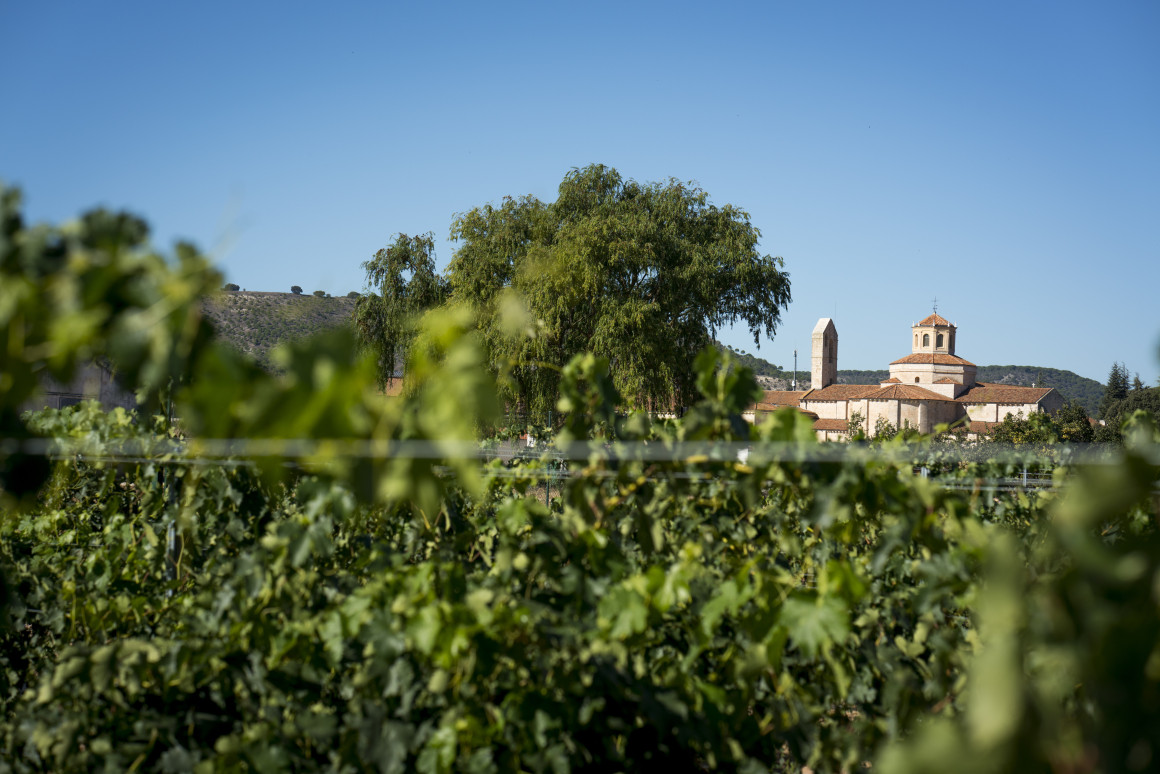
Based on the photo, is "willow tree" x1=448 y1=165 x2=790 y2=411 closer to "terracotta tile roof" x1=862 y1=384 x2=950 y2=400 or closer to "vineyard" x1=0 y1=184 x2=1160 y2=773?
"vineyard" x1=0 y1=184 x2=1160 y2=773

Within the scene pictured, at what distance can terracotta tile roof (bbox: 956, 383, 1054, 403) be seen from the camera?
6224 centimetres

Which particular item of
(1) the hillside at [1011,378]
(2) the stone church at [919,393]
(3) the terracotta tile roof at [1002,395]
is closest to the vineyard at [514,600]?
(2) the stone church at [919,393]

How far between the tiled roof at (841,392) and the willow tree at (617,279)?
46.7 meters

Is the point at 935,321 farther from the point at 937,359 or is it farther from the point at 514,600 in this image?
the point at 514,600

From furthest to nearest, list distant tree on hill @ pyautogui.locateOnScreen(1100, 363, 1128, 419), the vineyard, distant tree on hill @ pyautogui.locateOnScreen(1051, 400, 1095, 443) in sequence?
distant tree on hill @ pyautogui.locateOnScreen(1100, 363, 1128, 419)
distant tree on hill @ pyautogui.locateOnScreen(1051, 400, 1095, 443)
the vineyard

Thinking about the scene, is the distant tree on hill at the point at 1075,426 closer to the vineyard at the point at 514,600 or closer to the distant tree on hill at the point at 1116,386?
the distant tree on hill at the point at 1116,386

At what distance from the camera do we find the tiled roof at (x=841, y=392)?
61219mm

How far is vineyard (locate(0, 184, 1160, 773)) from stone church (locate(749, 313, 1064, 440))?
5434cm

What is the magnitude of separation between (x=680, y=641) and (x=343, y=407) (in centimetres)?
122

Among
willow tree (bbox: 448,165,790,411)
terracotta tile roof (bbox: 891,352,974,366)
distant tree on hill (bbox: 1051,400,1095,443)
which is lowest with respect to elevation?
distant tree on hill (bbox: 1051,400,1095,443)

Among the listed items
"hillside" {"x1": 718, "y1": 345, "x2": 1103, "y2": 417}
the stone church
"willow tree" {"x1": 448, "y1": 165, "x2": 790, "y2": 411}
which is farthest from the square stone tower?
"willow tree" {"x1": 448, "y1": 165, "x2": 790, "y2": 411}

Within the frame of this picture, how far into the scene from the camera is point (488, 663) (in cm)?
140

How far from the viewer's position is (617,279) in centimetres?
1568

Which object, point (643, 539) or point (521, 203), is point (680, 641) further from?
point (521, 203)
